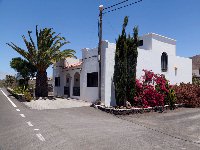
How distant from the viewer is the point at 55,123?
11883 millimetres

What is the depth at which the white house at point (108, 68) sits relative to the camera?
61.7ft

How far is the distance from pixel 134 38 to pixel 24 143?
12570mm

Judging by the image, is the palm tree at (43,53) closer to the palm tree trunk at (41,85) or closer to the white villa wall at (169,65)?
the palm tree trunk at (41,85)

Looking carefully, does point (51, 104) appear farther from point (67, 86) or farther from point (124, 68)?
point (67, 86)

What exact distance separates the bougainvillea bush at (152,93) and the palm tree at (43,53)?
851 centimetres

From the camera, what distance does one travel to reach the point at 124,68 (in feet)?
58.9

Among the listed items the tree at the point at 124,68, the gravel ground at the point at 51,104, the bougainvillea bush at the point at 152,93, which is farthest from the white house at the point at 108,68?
the gravel ground at the point at 51,104

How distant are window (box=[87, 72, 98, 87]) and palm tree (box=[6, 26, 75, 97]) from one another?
4091 millimetres

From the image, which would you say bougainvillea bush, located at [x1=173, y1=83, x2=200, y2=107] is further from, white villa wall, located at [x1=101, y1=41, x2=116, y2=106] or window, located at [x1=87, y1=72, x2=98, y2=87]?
window, located at [x1=87, y1=72, x2=98, y2=87]

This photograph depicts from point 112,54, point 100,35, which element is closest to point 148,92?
point 112,54

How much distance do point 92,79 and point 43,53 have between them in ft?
18.2

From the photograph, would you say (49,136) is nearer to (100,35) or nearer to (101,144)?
(101,144)

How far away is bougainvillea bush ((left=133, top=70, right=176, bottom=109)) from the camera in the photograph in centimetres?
1806

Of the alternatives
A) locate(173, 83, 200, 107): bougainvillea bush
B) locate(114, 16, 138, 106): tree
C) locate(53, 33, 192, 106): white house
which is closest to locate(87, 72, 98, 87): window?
locate(53, 33, 192, 106): white house
